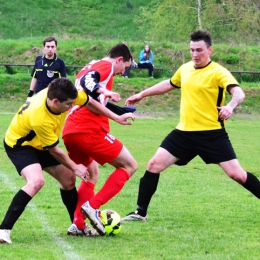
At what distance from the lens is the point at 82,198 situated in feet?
25.1

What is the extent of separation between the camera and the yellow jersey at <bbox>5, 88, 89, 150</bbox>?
6.77 m

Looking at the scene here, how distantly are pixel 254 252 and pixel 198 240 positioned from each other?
70 centimetres

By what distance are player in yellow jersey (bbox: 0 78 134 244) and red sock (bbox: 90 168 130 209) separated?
1.27 feet

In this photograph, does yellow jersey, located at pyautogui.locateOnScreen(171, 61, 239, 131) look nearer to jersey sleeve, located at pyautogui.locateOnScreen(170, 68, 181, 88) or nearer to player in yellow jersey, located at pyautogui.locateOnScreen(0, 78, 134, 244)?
jersey sleeve, located at pyautogui.locateOnScreen(170, 68, 181, 88)

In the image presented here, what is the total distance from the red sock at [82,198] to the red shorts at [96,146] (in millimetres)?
347

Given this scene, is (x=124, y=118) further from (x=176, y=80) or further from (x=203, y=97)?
(x=176, y=80)

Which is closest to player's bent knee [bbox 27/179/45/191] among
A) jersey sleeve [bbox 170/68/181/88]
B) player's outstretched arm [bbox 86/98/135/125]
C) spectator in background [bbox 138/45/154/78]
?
player's outstretched arm [bbox 86/98/135/125]

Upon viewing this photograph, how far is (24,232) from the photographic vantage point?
24.4ft

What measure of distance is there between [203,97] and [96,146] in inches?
56.5

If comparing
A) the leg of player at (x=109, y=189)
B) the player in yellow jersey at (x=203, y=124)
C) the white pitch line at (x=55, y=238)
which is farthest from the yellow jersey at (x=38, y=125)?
the player in yellow jersey at (x=203, y=124)

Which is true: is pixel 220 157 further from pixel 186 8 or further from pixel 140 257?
pixel 186 8

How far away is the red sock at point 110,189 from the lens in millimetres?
7414

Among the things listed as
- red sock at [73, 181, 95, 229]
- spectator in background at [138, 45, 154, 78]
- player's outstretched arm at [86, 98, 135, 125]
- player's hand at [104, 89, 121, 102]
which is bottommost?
spectator in background at [138, 45, 154, 78]

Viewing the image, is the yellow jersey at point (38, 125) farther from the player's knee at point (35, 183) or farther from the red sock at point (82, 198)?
the red sock at point (82, 198)
